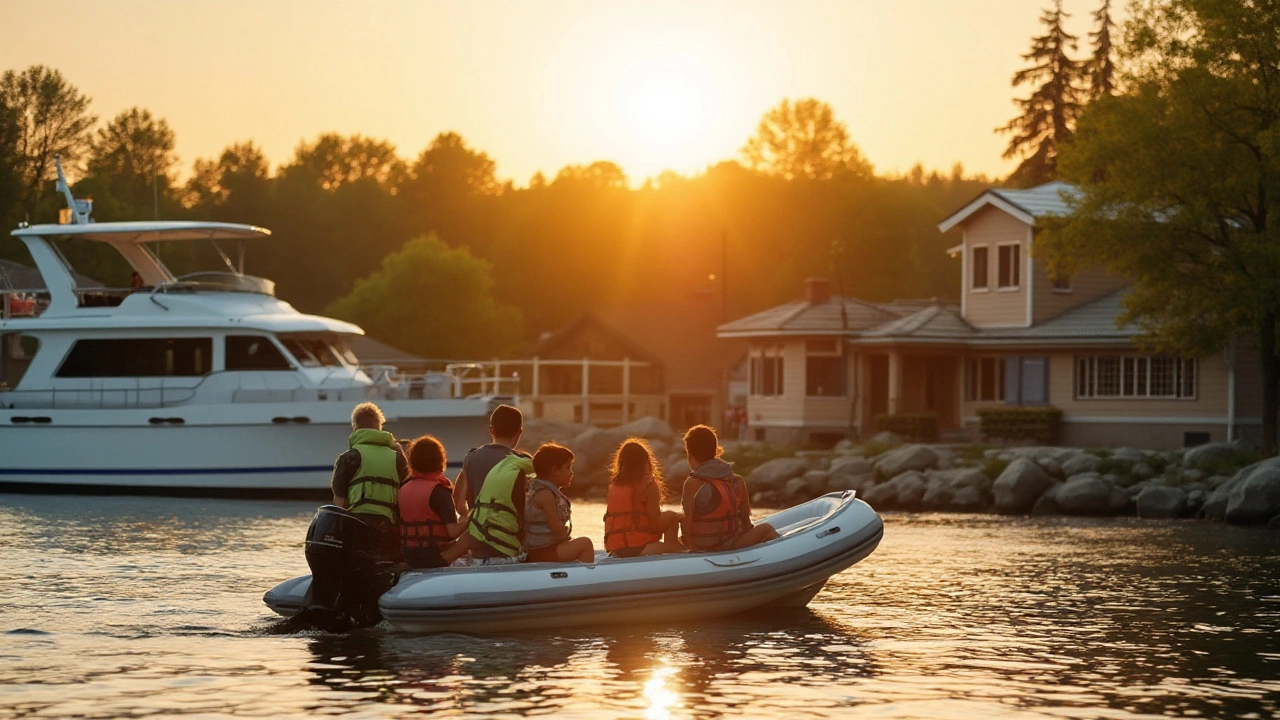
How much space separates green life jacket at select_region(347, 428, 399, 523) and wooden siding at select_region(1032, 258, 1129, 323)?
29.8m

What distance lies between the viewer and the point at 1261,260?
105ft

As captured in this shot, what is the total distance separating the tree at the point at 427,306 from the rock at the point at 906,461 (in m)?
42.3

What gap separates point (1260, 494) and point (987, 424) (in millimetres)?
12194

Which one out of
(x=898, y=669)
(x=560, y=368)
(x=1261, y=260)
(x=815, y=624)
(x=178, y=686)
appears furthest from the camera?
(x=560, y=368)

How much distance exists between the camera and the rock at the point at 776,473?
34375mm

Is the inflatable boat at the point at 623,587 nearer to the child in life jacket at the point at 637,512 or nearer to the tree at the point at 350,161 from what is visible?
the child in life jacket at the point at 637,512

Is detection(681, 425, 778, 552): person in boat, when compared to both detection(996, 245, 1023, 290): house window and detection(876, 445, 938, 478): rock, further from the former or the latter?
detection(996, 245, 1023, 290): house window

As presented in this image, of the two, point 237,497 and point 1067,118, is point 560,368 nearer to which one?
point 1067,118

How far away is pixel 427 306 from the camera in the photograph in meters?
74.1

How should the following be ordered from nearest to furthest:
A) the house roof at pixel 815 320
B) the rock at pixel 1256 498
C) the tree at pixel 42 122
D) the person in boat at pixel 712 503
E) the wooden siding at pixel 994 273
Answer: the person in boat at pixel 712 503, the rock at pixel 1256 498, the wooden siding at pixel 994 273, the house roof at pixel 815 320, the tree at pixel 42 122

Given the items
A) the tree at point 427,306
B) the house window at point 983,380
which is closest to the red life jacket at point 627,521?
the house window at point 983,380

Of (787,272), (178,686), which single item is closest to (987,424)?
(178,686)

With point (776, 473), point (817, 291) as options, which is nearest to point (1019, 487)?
point (776, 473)

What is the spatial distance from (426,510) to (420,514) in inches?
2.3
